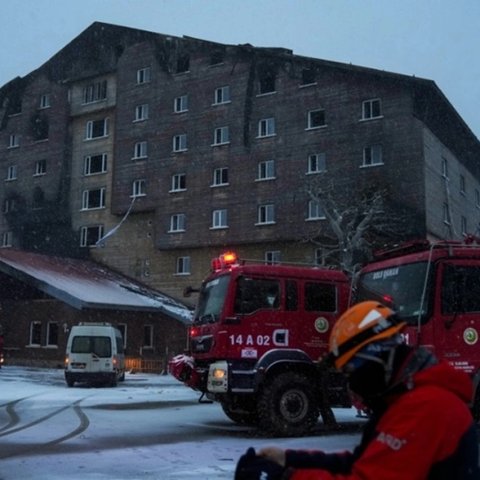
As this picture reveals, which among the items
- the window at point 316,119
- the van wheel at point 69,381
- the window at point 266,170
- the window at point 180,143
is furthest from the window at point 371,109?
the van wheel at point 69,381

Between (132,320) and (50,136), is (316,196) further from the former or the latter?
(50,136)

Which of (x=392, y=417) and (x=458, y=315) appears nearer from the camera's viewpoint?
(x=392, y=417)

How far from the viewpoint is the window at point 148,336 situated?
37.0 m

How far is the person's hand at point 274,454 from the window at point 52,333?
113 ft

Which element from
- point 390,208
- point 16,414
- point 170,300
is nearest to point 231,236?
point 170,300

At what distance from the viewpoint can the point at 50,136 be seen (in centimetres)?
4691

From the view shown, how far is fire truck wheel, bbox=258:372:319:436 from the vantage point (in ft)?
37.2

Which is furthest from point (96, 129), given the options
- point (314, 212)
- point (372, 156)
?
point (372, 156)

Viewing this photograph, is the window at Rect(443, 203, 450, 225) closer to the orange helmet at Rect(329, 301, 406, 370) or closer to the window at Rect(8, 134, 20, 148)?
the window at Rect(8, 134, 20, 148)

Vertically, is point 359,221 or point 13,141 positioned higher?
point 13,141

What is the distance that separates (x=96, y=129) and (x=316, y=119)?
53.2 feet

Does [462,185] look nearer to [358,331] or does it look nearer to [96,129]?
[96,129]

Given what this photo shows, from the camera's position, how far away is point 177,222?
4034 centimetres

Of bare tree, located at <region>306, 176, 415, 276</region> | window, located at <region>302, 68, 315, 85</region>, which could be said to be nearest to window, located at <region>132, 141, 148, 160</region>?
window, located at <region>302, 68, 315, 85</region>
